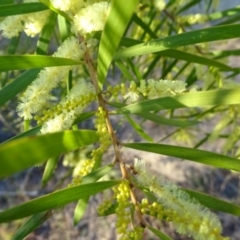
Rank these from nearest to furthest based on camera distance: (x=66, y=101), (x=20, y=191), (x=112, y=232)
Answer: (x=66, y=101) < (x=112, y=232) < (x=20, y=191)

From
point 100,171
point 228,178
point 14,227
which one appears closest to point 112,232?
point 14,227

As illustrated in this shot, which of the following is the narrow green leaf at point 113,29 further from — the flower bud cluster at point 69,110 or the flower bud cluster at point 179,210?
the flower bud cluster at point 179,210

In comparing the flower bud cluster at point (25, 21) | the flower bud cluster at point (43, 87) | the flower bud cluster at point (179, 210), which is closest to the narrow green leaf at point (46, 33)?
the flower bud cluster at point (25, 21)

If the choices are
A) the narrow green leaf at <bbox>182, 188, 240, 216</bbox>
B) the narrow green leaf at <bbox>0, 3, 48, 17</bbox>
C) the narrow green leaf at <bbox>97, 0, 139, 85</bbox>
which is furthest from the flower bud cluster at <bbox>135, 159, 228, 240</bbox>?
the narrow green leaf at <bbox>0, 3, 48, 17</bbox>

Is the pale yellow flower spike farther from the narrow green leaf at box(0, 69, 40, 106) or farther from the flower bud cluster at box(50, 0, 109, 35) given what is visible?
the narrow green leaf at box(0, 69, 40, 106)

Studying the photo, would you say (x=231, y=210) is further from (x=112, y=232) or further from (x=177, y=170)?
(x=177, y=170)
